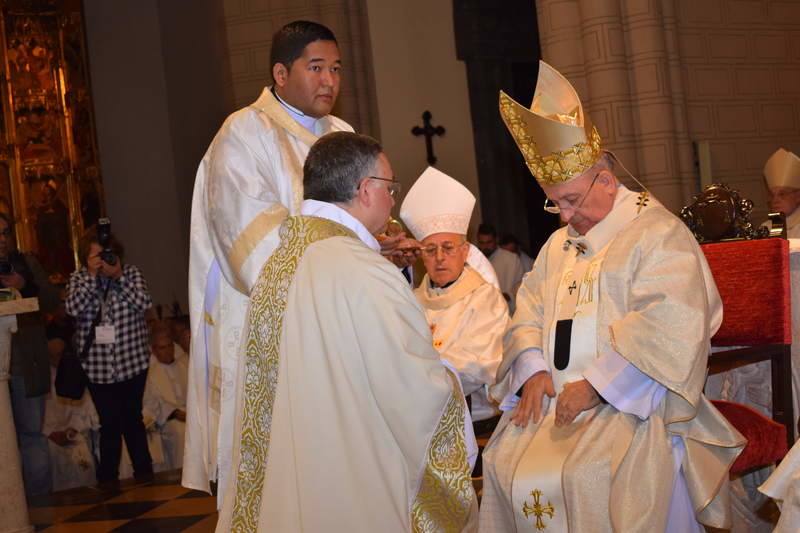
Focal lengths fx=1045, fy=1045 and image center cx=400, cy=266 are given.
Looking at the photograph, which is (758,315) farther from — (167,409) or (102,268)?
(167,409)

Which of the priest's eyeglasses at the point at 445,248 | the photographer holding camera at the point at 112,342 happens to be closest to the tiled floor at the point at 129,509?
the photographer holding camera at the point at 112,342

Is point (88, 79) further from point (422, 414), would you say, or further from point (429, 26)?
point (422, 414)

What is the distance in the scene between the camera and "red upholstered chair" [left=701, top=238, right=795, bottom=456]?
375 centimetres

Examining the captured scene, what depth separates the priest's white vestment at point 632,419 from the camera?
10.3 feet

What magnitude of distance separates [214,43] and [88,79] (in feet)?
5.47

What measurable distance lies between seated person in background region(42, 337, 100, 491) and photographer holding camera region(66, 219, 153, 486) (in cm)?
78

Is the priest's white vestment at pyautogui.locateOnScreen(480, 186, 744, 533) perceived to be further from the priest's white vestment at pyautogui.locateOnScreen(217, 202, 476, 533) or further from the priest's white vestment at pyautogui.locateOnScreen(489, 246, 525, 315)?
the priest's white vestment at pyautogui.locateOnScreen(489, 246, 525, 315)

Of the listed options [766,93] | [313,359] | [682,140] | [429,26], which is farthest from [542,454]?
[429,26]

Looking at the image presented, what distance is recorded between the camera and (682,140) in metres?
8.40

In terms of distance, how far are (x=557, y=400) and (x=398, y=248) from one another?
75cm

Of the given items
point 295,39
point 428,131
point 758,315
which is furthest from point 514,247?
point 295,39

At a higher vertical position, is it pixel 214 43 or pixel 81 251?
pixel 214 43

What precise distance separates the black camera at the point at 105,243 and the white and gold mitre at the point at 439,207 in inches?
91.1

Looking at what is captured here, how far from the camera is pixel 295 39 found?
3787 mm
